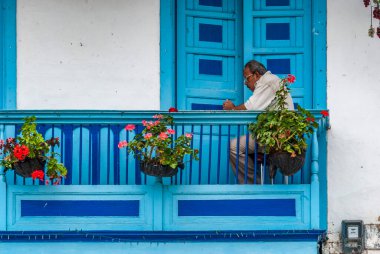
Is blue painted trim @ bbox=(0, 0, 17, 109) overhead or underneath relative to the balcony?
overhead

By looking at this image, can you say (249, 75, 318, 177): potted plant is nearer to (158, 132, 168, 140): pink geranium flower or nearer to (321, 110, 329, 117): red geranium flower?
(321, 110, 329, 117): red geranium flower

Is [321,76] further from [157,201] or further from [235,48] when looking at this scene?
[157,201]

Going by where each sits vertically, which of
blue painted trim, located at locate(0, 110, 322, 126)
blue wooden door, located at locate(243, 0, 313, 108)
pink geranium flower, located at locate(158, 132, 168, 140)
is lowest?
pink geranium flower, located at locate(158, 132, 168, 140)

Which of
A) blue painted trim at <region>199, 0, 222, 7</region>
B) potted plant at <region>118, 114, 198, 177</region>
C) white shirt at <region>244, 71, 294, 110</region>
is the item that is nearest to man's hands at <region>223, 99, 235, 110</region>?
white shirt at <region>244, 71, 294, 110</region>

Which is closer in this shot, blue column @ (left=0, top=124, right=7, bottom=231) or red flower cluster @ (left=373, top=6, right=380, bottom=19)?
blue column @ (left=0, top=124, right=7, bottom=231)

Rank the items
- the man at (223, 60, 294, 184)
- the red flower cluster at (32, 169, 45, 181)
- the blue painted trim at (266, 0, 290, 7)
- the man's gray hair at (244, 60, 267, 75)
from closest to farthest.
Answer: the red flower cluster at (32, 169, 45, 181), the man at (223, 60, 294, 184), the man's gray hair at (244, 60, 267, 75), the blue painted trim at (266, 0, 290, 7)

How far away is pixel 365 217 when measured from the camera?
13547 millimetres

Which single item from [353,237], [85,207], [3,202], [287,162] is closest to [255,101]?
[287,162]

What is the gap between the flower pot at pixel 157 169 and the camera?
12305 mm

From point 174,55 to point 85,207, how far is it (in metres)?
2.09

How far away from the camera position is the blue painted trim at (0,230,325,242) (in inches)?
491

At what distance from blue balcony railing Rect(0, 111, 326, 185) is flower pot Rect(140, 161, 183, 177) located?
0.43m

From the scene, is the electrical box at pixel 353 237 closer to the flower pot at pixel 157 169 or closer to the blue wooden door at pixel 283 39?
the blue wooden door at pixel 283 39

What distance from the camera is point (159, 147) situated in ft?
40.4
